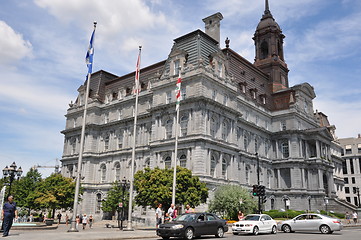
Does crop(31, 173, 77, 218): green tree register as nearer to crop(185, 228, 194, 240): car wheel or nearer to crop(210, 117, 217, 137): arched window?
crop(210, 117, 217, 137): arched window

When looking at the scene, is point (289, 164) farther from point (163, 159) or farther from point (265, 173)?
point (163, 159)

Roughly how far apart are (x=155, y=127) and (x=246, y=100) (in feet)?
58.6

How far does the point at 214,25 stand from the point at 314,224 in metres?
41.8

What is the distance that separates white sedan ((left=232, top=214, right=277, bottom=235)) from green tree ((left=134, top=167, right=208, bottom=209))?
9.90m

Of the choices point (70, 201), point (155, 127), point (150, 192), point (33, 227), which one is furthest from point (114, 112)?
point (33, 227)

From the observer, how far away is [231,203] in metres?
38.6

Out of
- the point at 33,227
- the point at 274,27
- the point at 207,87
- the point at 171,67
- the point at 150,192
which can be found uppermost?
the point at 274,27

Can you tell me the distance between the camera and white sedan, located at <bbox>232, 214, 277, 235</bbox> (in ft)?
76.9

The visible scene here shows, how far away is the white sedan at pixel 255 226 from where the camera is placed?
76.9 ft

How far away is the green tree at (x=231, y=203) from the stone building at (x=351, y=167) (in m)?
72.6

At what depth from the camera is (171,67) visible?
162 feet

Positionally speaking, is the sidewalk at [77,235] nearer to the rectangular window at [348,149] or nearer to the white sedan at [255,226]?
the white sedan at [255,226]

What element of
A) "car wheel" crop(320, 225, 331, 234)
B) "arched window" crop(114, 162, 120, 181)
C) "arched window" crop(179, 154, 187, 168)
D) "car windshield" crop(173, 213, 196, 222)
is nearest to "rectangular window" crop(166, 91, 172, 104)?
"arched window" crop(179, 154, 187, 168)

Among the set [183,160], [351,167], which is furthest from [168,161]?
[351,167]
